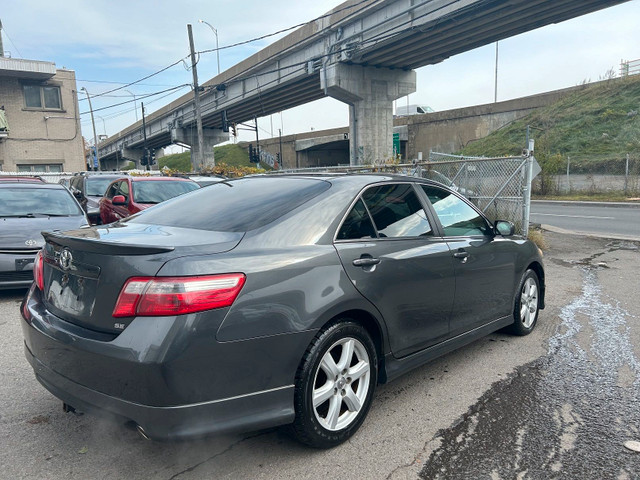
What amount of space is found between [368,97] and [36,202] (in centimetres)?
2225

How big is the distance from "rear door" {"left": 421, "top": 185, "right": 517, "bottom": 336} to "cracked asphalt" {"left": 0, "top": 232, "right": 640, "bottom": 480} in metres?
0.45

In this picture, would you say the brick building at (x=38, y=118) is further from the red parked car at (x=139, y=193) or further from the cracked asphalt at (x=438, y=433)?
the cracked asphalt at (x=438, y=433)

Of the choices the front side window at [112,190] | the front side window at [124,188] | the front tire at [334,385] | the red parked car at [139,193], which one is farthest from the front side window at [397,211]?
the front side window at [112,190]

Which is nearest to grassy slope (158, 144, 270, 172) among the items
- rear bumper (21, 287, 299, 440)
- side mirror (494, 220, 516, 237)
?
side mirror (494, 220, 516, 237)

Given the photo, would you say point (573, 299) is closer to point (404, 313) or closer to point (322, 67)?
point (404, 313)

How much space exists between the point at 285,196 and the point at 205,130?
50420 mm

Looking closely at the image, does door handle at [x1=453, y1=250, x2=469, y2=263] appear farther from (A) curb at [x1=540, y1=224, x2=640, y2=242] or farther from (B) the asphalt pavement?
(B) the asphalt pavement

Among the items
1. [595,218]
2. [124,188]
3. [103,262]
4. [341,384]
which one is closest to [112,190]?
[124,188]

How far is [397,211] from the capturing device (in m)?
3.47

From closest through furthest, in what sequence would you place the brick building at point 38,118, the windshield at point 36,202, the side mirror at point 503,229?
the side mirror at point 503,229 → the windshield at point 36,202 → the brick building at point 38,118

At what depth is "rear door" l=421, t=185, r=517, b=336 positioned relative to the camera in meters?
3.74

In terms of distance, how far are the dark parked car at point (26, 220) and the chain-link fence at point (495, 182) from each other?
390 centimetres

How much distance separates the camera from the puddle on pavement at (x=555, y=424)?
2611 mm

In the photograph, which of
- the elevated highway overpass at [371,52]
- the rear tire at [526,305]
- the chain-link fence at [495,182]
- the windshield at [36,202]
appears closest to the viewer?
the rear tire at [526,305]
